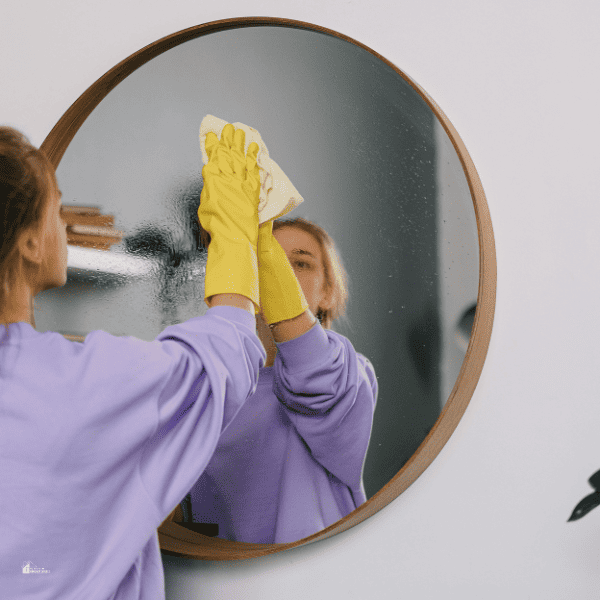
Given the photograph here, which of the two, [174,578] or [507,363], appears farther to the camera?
[174,578]

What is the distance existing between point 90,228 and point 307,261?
1.19 ft

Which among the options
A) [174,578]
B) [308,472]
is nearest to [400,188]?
[308,472]

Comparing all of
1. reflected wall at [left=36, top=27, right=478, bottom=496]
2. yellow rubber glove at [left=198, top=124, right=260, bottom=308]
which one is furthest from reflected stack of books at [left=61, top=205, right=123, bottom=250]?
yellow rubber glove at [left=198, top=124, right=260, bottom=308]

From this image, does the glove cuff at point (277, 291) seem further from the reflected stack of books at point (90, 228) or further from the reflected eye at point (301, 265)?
the reflected stack of books at point (90, 228)

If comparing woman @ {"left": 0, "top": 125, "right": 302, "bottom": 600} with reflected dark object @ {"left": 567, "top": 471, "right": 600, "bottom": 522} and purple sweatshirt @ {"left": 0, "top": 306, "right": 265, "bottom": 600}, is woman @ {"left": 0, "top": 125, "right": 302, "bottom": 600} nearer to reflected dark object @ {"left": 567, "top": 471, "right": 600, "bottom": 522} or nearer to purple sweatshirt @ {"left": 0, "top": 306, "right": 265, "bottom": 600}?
purple sweatshirt @ {"left": 0, "top": 306, "right": 265, "bottom": 600}

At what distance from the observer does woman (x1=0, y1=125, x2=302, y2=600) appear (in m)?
0.51

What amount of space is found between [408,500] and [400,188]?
1.31 feet

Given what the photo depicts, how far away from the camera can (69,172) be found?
889 mm

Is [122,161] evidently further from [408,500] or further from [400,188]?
[408,500]

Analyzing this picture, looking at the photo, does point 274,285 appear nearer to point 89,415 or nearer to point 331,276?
point 331,276

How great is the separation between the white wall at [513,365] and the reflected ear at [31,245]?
48cm

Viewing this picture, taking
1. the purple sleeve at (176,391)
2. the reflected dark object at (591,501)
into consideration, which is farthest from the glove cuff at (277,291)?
the reflected dark object at (591,501)

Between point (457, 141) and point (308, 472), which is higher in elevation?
point (457, 141)

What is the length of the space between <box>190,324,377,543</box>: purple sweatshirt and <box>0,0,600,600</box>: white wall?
0.05 metres
